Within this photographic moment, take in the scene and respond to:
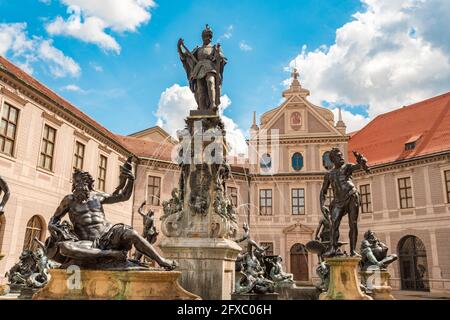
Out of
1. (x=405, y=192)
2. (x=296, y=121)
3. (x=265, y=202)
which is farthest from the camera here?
(x=296, y=121)

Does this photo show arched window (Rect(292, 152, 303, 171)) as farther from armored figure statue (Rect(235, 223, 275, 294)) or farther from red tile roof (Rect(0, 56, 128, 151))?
armored figure statue (Rect(235, 223, 275, 294))

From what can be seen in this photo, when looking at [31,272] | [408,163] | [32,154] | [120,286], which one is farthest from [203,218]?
[408,163]

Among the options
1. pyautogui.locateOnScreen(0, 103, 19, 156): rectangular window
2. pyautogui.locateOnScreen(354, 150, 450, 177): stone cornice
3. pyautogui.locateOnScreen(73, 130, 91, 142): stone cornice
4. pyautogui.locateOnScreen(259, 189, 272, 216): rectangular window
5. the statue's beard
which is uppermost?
pyautogui.locateOnScreen(73, 130, 91, 142): stone cornice

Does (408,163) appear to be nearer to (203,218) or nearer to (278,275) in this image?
(278,275)

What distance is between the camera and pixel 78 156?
21.2 metres

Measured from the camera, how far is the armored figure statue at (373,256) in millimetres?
9344

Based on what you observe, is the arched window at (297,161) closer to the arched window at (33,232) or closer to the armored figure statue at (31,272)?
the arched window at (33,232)

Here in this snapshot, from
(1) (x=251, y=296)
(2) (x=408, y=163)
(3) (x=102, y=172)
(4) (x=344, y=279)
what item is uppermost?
(2) (x=408, y=163)

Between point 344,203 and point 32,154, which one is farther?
point 32,154

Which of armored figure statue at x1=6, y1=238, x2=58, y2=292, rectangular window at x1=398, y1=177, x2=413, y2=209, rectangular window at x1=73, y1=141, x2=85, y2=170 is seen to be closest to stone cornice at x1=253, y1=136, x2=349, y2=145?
rectangular window at x1=398, y1=177, x2=413, y2=209

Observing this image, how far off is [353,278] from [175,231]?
312 centimetres

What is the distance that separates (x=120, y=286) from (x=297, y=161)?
26.5m

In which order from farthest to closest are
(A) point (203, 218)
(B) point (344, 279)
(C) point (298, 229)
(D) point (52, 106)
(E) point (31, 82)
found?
1. (C) point (298, 229)
2. (D) point (52, 106)
3. (E) point (31, 82)
4. (A) point (203, 218)
5. (B) point (344, 279)

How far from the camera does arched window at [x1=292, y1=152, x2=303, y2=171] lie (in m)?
29.7
